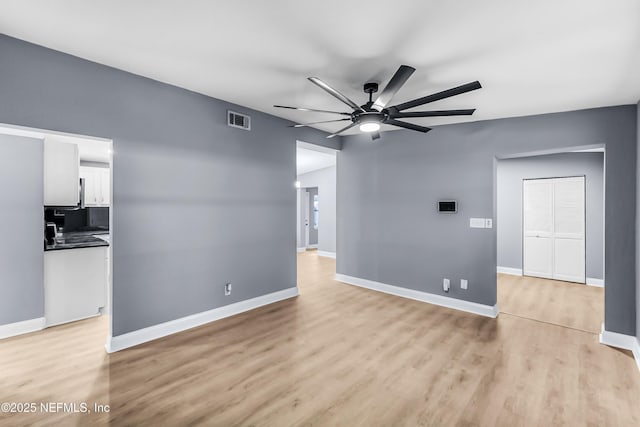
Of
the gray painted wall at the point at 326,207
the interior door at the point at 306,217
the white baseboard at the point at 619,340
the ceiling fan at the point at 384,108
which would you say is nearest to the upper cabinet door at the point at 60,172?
the ceiling fan at the point at 384,108

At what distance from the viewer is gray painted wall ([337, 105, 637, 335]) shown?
3.24 meters

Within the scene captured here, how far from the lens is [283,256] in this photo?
451cm

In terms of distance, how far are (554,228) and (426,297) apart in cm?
338

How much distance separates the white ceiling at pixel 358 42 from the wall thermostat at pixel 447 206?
1584 mm

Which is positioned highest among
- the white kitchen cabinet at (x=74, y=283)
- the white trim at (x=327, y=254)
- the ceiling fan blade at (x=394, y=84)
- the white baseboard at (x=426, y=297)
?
the ceiling fan blade at (x=394, y=84)

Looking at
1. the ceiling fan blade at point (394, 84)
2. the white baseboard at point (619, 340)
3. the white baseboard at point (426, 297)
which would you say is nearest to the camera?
the ceiling fan blade at point (394, 84)

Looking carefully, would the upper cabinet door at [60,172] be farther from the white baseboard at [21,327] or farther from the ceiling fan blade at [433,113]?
the ceiling fan blade at [433,113]

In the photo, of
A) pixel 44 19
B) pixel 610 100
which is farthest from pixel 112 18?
pixel 610 100

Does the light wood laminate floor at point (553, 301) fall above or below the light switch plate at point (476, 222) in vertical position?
below

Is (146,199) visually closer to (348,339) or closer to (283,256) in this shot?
(283,256)

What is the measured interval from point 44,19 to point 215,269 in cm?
268

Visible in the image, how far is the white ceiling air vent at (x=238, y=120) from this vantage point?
12.3 feet

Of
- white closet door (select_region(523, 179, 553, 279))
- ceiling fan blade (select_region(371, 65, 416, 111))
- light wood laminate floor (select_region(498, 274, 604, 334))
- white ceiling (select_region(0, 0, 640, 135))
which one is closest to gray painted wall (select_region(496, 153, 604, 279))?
white closet door (select_region(523, 179, 553, 279))

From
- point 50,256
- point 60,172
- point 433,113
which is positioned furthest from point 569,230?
point 60,172
